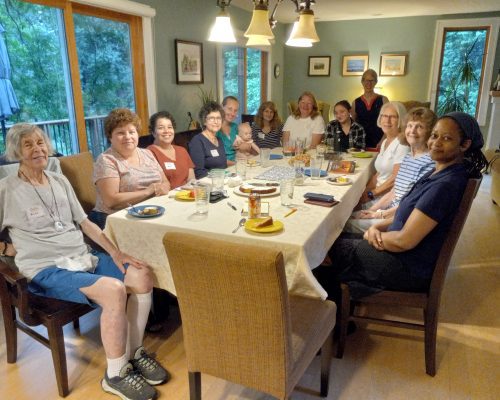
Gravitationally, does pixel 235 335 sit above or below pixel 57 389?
above

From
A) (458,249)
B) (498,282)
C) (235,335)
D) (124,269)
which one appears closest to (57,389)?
(124,269)

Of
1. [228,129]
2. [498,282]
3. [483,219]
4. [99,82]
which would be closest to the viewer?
[498,282]

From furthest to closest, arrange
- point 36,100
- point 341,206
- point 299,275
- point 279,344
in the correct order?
point 36,100 → point 341,206 → point 299,275 → point 279,344

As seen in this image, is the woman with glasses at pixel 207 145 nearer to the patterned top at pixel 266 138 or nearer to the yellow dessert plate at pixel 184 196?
the yellow dessert plate at pixel 184 196

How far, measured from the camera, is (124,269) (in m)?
1.78

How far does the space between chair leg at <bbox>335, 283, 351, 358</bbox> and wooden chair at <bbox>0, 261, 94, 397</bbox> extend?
1096mm

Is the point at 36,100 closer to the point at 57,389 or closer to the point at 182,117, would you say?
the point at 182,117

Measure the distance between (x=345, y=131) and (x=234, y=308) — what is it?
9.31 ft

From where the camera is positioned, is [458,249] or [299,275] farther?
[458,249]

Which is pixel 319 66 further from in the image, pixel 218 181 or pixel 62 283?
pixel 62 283

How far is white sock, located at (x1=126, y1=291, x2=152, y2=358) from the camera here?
175cm

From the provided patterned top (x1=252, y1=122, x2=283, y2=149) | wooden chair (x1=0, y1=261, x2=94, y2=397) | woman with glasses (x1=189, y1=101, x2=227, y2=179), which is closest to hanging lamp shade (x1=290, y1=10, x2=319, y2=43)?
woman with glasses (x1=189, y1=101, x2=227, y2=179)

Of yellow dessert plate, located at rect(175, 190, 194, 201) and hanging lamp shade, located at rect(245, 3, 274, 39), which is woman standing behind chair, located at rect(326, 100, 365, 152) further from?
yellow dessert plate, located at rect(175, 190, 194, 201)

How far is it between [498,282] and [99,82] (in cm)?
362
